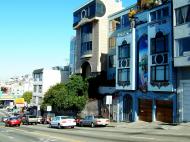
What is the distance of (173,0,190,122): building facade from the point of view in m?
37.9

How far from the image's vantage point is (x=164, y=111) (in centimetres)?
4188

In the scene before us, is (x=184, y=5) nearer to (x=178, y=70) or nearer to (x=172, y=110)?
(x=178, y=70)

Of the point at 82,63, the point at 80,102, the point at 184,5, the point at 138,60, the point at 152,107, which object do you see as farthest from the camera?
the point at 82,63

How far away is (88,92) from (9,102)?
103311 millimetres

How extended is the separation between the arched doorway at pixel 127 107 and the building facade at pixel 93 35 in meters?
12.7

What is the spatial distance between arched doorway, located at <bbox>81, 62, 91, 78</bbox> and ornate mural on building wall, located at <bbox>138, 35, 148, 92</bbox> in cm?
1933

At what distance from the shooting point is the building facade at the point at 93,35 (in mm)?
61969

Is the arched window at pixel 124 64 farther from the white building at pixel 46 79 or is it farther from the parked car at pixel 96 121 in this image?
the white building at pixel 46 79

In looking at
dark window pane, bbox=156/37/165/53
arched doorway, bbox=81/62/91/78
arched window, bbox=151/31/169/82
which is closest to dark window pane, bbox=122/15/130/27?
arched doorway, bbox=81/62/91/78

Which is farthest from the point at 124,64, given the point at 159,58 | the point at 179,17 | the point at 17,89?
the point at 17,89

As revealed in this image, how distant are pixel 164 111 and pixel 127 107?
808cm

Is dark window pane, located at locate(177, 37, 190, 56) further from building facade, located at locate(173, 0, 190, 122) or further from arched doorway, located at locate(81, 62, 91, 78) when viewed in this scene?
arched doorway, located at locate(81, 62, 91, 78)

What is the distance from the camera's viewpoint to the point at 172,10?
131 feet

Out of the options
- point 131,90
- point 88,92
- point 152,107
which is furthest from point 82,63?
point 152,107
